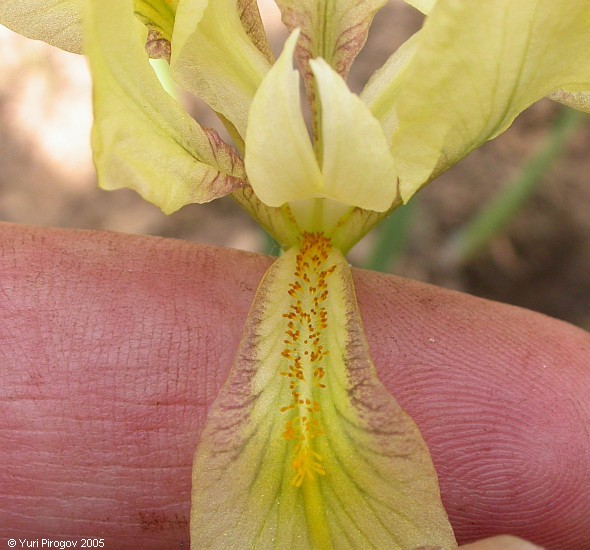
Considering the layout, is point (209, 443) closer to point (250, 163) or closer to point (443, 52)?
point (250, 163)

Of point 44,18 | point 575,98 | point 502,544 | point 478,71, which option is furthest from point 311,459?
point 44,18

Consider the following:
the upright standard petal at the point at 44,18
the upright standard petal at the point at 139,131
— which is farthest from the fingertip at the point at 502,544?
the upright standard petal at the point at 44,18

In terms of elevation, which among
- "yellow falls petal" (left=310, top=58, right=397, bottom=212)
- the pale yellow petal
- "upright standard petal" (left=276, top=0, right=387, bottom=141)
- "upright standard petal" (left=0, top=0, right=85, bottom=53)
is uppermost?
"upright standard petal" (left=0, top=0, right=85, bottom=53)

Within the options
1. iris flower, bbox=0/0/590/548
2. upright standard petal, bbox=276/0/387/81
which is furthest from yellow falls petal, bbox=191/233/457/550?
upright standard petal, bbox=276/0/387/81

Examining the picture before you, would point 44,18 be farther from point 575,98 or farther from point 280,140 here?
point 575,98

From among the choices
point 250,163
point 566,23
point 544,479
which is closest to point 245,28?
point 250,163

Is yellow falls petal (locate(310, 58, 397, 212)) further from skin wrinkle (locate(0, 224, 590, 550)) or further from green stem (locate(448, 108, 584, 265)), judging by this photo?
green stem (locate(448, 108, 584, 265))
